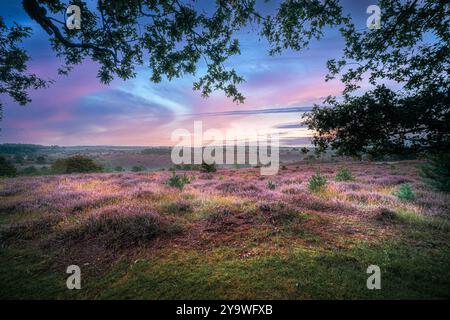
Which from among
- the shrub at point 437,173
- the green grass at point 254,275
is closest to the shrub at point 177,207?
the green grass at point 254,275

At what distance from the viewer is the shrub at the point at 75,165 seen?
Result: 31453 mm

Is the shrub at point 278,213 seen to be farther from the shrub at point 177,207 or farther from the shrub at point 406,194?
the shrub at point 406,194

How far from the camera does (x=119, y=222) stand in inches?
218

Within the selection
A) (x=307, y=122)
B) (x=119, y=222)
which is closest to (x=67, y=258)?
(x=119, y=222)

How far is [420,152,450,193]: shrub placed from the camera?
39.1ft

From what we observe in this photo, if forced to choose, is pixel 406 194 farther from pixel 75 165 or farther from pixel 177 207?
pixel 75 165

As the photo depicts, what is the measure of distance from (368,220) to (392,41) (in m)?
4.95

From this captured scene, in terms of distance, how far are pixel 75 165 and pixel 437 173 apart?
42729mm

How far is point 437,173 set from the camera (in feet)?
41.5

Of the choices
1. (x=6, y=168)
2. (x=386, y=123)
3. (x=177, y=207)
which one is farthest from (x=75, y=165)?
(x=386, y=123)

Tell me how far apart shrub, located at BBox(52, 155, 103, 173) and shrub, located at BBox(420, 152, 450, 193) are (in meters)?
41.1

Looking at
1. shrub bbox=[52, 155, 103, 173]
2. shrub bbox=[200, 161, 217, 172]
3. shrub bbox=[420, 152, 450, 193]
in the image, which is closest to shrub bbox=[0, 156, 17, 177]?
shrub bbox=[52, 155, 103, 173]

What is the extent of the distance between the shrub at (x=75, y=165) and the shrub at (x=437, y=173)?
41.1 metres
